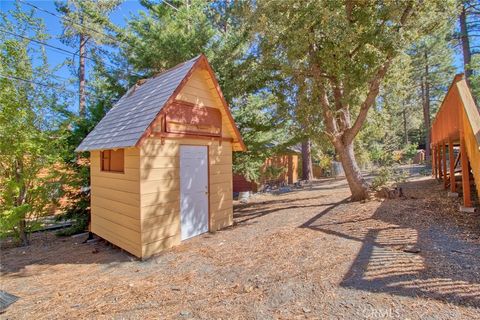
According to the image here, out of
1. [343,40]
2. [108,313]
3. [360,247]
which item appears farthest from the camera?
[343,40]

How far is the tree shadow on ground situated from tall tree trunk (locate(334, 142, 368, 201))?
0.91m

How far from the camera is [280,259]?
4559 millimetres

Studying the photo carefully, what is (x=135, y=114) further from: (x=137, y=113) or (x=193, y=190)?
(x=193, y=190)

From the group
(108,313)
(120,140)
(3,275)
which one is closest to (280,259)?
(108,313)

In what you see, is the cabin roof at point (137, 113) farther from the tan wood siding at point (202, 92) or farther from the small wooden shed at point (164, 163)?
the tan wood siding at point (202, 92)

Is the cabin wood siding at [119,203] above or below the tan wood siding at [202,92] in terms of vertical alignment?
below

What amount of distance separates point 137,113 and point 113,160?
1.34 metres

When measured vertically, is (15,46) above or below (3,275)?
above

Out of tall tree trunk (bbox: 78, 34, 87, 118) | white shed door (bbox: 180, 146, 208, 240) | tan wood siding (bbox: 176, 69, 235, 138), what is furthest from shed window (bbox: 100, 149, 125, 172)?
tall tree trunk (bbox: 78, 34, 87, 118)

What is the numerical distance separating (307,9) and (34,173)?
857 centimetres

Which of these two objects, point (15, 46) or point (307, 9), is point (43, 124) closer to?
point (15, 46)

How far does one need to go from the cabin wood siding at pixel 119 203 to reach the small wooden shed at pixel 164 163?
2cm

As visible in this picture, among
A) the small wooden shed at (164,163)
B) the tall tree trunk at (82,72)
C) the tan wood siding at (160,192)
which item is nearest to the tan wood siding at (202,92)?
the small wooden shed at (164,163)

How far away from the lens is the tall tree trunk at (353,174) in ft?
25.7
